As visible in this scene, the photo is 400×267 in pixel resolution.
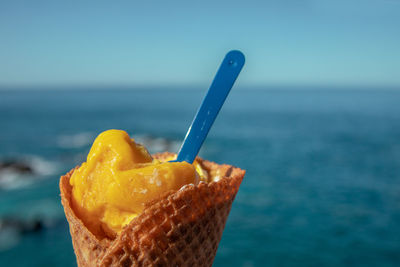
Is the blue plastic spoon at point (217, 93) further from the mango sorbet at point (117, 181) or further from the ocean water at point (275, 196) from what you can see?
the ocean water at point (275, 196)

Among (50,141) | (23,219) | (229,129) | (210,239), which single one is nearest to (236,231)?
Result: (23,219)

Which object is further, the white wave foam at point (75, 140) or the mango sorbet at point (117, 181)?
the white wave foam at point (75, 140)

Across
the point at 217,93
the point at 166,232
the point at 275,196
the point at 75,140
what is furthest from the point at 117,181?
the point at 75,140

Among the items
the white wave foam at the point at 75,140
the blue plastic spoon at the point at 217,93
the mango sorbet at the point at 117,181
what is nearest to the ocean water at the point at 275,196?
the white wave foam at the point at 75,140

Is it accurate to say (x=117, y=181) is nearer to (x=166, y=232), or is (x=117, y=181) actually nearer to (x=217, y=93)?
(x=166, y=232)

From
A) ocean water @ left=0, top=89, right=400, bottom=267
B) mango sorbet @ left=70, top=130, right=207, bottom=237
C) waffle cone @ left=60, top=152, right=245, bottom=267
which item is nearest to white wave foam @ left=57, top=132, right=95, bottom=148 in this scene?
ocean water @ left=0, top=89, right=400, bottom=267

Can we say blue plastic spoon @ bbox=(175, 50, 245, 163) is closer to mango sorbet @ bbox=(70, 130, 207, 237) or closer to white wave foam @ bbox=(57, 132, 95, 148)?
mango sorbet @ bbox=(70, 130, 207, 237)
